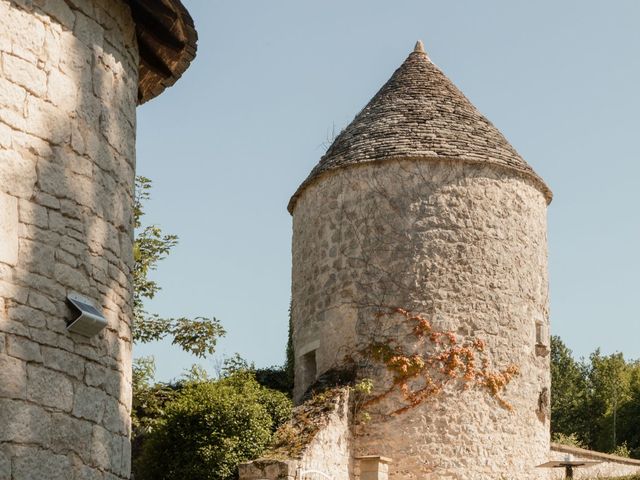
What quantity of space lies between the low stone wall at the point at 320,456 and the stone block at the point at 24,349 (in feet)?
23.5

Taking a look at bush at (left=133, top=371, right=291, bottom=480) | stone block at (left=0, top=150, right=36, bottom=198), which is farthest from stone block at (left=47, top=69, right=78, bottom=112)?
bush at (left=133, top=371, right=291, bottom=480)

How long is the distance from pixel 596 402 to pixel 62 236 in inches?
1375

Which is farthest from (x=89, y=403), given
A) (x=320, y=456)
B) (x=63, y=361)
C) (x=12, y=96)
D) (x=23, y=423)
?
(x=320, y=456)

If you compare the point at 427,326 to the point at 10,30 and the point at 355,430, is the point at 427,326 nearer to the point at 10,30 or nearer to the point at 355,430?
the point at 355,430

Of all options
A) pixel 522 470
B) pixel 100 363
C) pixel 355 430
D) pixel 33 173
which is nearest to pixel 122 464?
pixel 100 363

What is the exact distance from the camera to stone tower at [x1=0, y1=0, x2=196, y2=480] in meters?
6.67

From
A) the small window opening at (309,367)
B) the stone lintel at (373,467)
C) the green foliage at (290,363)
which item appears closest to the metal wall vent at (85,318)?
the stone lintel at (373,467)

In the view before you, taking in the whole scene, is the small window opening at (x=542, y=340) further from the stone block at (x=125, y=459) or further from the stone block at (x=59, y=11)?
the stone block at (x=59, y=11)

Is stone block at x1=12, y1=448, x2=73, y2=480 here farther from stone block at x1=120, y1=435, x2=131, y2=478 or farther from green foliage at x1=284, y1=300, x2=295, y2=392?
green foliage at x1=284, y1=300, x2=295, y2=392

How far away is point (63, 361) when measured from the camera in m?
6.98

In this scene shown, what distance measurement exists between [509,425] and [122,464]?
9.94 m

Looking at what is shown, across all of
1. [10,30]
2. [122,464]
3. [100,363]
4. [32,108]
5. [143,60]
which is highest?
[143,60]

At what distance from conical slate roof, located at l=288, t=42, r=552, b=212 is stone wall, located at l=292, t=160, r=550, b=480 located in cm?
18

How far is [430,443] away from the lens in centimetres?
1616
